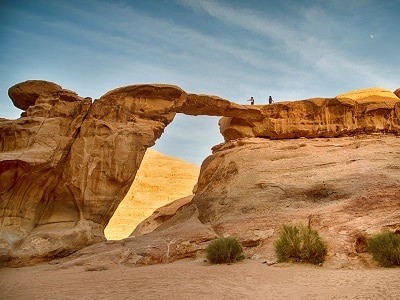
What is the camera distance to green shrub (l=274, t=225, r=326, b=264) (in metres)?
11.6

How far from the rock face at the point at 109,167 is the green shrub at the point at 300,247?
7.88 ft

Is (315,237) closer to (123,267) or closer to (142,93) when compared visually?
(123,267)

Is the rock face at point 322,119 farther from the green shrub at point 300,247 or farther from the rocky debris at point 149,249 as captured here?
the green shrub at point 300,247

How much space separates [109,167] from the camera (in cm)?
1908

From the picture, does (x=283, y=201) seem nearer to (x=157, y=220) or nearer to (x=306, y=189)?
(x=306, y=189)

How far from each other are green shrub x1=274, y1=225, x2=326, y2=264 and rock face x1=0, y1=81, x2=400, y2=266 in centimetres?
240

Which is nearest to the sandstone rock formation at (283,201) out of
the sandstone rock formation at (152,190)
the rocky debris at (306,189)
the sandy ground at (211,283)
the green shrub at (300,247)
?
the rocky debris at (306,189)

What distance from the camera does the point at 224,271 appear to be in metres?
10.9

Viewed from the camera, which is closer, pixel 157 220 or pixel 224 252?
pixel 224 252

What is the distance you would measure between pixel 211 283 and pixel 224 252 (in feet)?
10.1

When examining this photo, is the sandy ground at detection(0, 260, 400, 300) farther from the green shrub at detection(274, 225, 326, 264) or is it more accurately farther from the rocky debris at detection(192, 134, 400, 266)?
the rocky debris at detection(192, 134, 400, 266)

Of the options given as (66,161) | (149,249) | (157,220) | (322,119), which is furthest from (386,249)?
(157,220)

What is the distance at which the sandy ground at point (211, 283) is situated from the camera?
7945mm

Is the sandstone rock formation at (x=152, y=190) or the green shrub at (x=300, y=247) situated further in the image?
the sandstone rock formation at (x=152, y=190)
